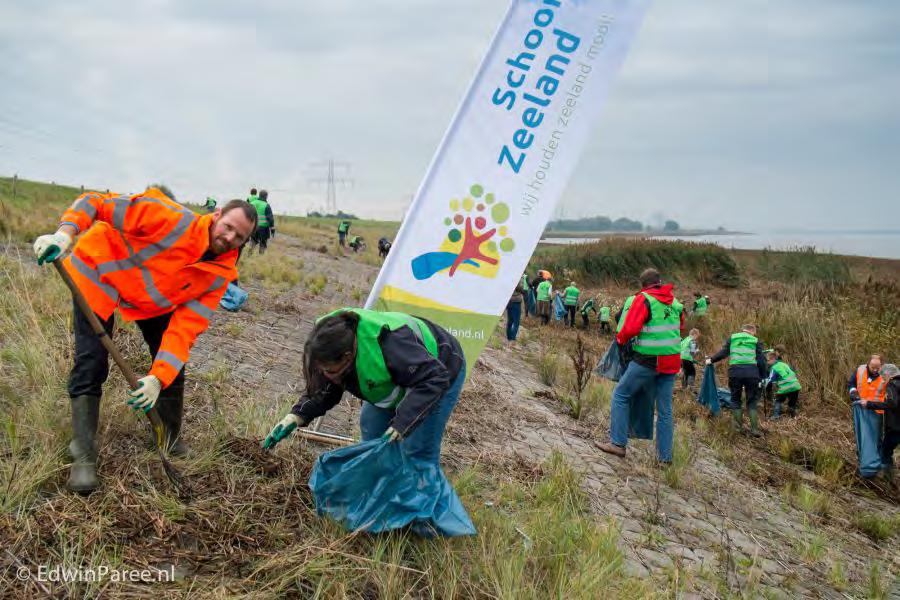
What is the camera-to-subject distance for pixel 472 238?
4309 mm

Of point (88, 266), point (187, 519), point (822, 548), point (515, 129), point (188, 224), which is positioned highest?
point (515, 129)

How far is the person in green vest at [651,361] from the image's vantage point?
549 centimetres

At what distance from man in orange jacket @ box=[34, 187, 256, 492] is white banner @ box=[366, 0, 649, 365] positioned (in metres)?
1.46

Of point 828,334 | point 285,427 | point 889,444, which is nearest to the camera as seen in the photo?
point 285,427

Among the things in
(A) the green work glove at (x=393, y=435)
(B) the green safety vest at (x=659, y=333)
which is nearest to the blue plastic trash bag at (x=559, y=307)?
(B) the green safety vest at (x=659, y=333)

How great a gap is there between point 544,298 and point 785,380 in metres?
8.58

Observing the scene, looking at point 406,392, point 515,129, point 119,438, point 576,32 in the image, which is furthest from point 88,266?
point 576,32

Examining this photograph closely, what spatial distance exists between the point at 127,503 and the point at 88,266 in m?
1.08

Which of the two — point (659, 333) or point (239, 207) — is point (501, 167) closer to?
point (239, 207)

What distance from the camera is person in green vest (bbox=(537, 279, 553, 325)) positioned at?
679 inches

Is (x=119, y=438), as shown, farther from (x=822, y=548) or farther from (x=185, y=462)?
(x=822, y=548)

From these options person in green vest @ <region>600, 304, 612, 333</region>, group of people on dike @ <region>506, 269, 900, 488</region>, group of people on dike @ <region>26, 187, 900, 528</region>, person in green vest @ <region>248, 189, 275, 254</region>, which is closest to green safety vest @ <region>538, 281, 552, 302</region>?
person in green vest @ <region>600, 304, 612, 333</region>

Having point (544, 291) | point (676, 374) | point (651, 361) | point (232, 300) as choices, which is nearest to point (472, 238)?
point (651, 361)

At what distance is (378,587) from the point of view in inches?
98.9
